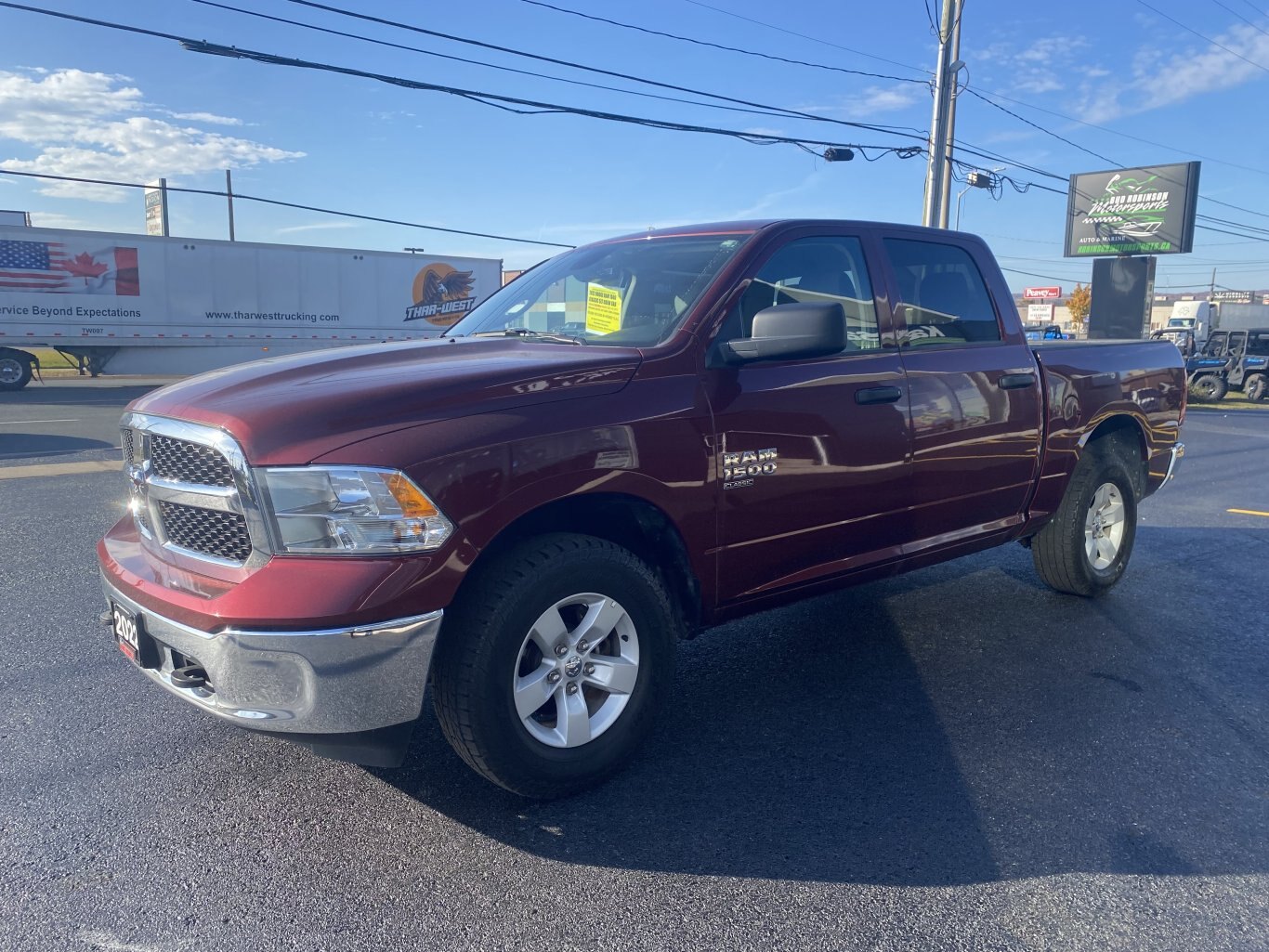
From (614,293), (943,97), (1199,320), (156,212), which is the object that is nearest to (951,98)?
(943,97)

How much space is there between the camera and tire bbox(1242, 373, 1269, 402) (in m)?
27.2

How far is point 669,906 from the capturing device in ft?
8.27

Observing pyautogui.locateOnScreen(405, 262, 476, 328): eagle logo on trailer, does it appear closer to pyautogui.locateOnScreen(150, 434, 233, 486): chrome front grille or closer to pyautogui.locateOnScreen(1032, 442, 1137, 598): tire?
pyautogui.locateOnScreen(1032, 442, 1137, 598): tire

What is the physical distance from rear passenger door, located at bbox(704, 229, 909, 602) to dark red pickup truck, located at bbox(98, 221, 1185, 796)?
12 millimetres

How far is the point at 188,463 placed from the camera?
2.85 metres

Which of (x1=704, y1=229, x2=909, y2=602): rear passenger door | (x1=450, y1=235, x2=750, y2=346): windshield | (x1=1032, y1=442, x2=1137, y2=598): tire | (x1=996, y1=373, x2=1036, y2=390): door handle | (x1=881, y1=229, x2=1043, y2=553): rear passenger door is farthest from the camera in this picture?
(x1=1032, y1=442, x2=1137, y2=598): tire

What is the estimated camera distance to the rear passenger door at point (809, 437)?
3.40 m

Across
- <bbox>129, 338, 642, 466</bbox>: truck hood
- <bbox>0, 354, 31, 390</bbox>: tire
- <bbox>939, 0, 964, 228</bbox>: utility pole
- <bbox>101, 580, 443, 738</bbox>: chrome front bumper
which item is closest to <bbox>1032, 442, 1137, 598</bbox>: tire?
<bbox>129, 338, 642, 466</bbox>: truck hood

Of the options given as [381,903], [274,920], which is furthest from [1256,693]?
[274,920]

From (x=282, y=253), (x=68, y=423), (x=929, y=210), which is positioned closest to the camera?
(x=68, y=423)

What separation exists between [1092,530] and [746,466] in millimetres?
2967

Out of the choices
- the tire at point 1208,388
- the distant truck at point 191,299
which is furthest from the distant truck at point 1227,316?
the distant truck at point 191,299

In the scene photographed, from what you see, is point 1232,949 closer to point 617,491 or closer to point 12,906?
point 617,491

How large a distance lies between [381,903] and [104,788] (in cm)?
123
